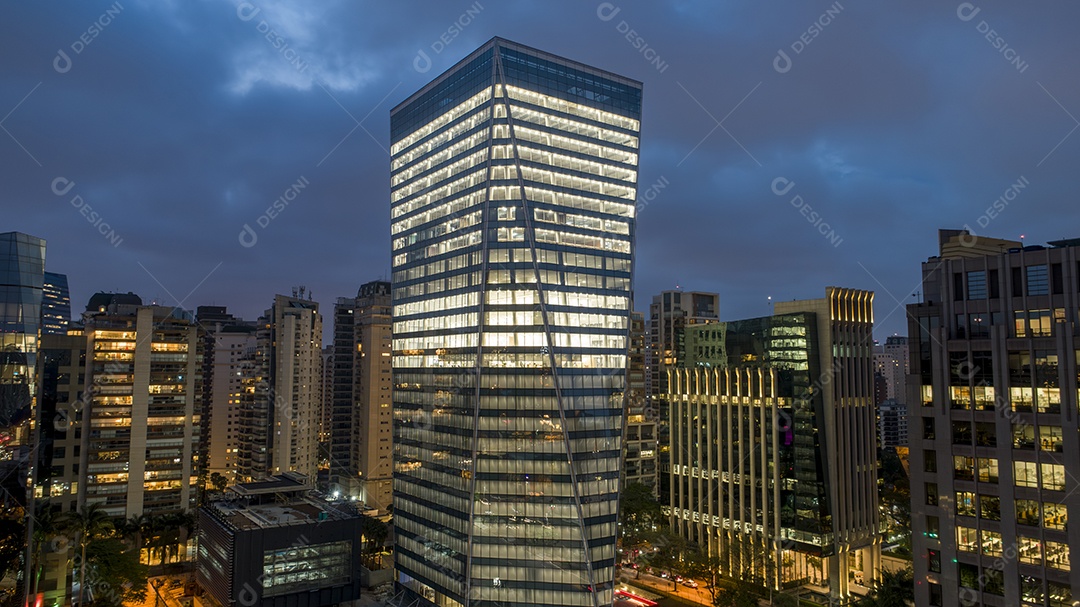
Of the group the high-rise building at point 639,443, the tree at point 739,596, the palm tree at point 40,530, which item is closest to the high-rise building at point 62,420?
the palm tree at point 40,530

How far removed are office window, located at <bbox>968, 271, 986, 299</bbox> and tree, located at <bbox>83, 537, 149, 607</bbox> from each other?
4316 inches

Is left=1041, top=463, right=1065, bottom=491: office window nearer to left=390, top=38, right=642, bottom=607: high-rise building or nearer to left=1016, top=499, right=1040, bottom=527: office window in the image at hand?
left=1016, top=499, right=1040, bottom=527: office window

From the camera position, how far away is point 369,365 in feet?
622

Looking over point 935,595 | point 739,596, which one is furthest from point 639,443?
point 935,595

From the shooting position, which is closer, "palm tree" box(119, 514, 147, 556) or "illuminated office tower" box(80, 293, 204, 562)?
"palm tree" box(119, 514, 147, 556)

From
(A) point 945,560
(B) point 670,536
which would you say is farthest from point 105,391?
(A) point 945,560

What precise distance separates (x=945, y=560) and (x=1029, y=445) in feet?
40.0

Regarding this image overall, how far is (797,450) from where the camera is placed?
118m

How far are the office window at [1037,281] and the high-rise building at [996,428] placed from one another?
0.08 meters

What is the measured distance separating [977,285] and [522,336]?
2228 inches

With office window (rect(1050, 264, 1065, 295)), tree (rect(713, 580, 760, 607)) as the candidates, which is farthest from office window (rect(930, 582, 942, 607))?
tree (rect(713, 580, 760, 607))

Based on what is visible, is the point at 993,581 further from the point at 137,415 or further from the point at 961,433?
the point at 137,415

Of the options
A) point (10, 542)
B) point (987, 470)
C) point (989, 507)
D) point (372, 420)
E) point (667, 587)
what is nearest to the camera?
point (989, 507)

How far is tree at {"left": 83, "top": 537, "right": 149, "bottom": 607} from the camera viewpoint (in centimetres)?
8975
